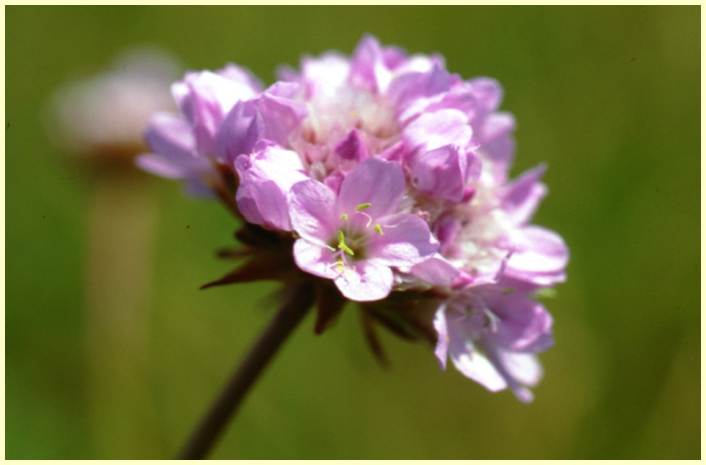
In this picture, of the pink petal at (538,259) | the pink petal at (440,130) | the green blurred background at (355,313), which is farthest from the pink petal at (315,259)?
the green blurred background at (355,313)

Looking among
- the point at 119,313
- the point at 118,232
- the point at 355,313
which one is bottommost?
the point at 355,313

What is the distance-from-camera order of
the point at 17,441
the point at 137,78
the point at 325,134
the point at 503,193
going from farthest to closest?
1. the point at 137,78
2. the point at 17,441
3. the point at 503,193
4. the point at 325,134

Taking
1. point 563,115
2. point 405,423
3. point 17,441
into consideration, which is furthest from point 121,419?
→ point 563,115

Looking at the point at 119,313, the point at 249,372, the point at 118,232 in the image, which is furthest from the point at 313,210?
the point at 118,232

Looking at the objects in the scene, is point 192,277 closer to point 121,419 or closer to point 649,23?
point 121,419

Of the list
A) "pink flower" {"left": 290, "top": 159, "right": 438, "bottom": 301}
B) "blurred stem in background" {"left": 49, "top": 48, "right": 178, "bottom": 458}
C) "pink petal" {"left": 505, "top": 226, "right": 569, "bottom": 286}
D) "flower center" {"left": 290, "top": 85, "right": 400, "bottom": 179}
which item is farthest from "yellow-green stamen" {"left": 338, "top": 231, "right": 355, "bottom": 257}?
"blurred stem in background" {"left": 49, "top": 48, "right": 178, "bottom": 458}

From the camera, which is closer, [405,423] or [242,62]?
[405,423]

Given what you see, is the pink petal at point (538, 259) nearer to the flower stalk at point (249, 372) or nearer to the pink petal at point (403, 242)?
the pink petal at point (403, 242)

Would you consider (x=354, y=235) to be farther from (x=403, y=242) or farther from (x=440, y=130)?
(x=440, y=130)
